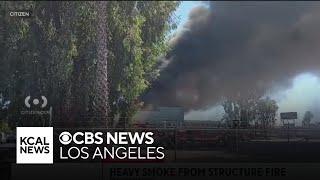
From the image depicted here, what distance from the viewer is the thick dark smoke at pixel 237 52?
4672 millimetres

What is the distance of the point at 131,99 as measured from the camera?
4762 mm

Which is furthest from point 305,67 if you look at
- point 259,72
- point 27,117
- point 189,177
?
point 27,117

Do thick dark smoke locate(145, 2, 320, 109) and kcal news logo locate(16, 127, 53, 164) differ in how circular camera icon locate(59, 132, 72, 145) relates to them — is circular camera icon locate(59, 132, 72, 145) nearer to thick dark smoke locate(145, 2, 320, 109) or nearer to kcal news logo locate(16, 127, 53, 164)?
kcal news logo locate(16, 127, 53, 164)

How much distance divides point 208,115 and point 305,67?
47.4 inches

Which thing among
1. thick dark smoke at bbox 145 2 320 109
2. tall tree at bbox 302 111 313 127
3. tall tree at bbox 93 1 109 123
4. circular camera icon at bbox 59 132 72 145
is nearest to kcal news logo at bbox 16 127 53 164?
circular camera icon at bbox 59 132 72 145

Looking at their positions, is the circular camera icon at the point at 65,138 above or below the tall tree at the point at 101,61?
below

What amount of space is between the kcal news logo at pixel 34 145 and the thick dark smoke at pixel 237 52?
4.01 feet

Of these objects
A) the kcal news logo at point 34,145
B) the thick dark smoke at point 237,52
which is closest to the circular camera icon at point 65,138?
the kcal news logo at point 34,145

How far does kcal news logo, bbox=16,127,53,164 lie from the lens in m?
4.73

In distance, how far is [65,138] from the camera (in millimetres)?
4785

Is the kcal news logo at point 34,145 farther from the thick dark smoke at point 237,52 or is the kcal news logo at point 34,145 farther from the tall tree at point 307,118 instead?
the tall tree at point 307,118

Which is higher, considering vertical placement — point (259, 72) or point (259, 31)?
point (259, 31)

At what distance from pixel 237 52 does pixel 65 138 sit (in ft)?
6.93

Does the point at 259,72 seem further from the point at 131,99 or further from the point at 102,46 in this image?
the point at 102,46
